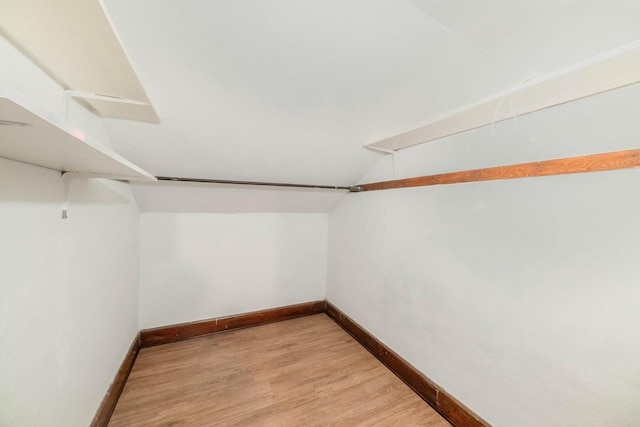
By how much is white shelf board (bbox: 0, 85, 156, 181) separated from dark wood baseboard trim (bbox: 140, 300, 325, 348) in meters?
2.15

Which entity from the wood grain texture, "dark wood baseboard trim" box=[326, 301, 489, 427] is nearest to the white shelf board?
the wood grain texture

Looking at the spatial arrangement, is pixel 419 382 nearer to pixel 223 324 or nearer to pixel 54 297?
pixel 223 324

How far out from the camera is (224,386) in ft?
6.27

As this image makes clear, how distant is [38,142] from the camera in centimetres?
62

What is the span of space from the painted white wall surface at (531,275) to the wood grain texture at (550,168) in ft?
0.12

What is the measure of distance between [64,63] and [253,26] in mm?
730

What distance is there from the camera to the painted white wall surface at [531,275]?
40.4 inches

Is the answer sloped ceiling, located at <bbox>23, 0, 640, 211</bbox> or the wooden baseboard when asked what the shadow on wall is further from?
the wooden baseboard

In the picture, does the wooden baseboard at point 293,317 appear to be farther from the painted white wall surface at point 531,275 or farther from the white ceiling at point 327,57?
the white ceiling at point 327,57

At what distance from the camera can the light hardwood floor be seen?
64.3 inches

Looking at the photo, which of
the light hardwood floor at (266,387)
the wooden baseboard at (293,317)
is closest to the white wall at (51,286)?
the wooden baseboard at (293,317)

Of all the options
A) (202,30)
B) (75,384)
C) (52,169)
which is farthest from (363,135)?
(75,384)

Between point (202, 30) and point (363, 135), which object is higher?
point (202, 30)

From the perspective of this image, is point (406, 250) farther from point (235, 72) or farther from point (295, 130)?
point (235, 72)
